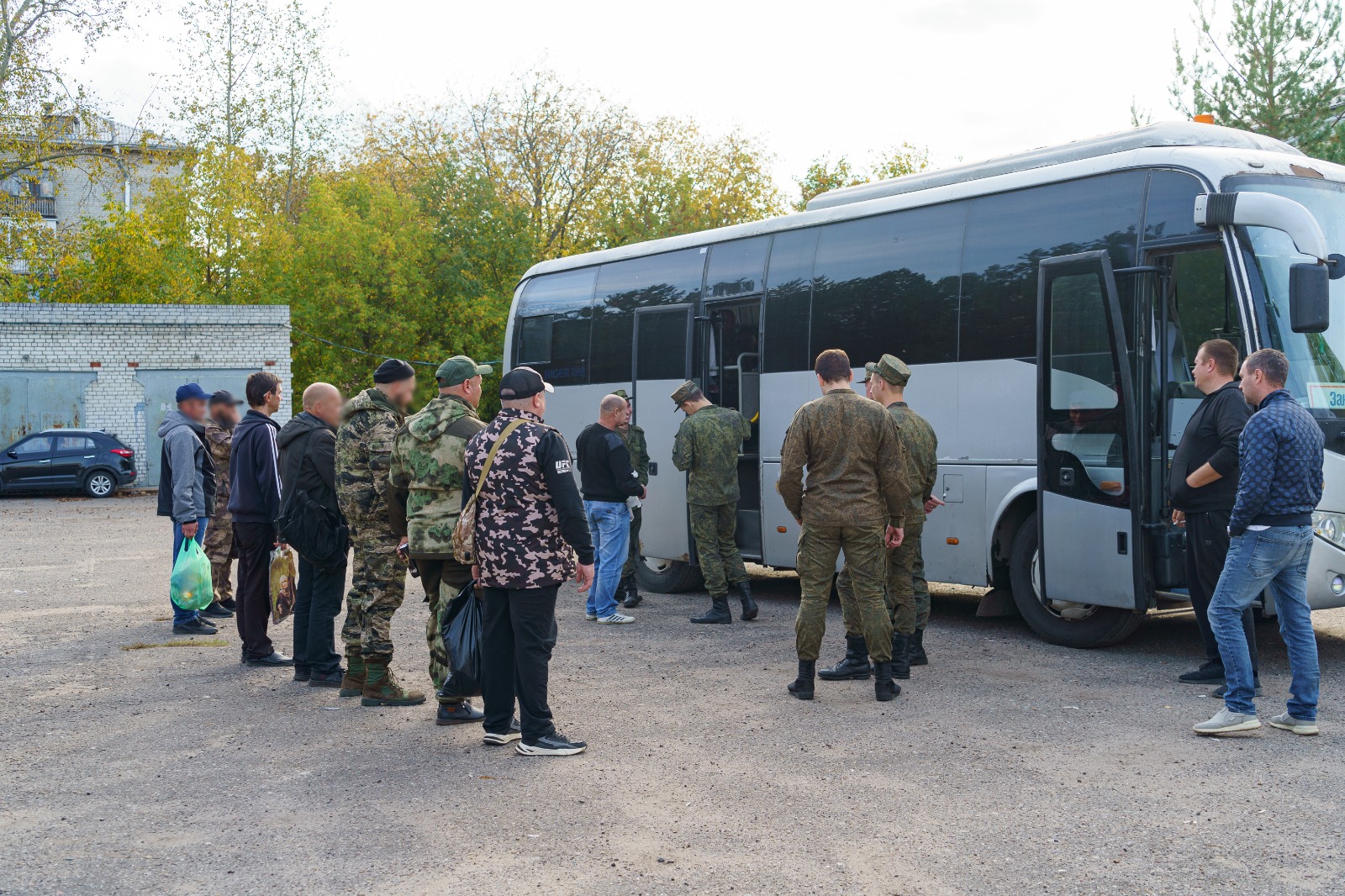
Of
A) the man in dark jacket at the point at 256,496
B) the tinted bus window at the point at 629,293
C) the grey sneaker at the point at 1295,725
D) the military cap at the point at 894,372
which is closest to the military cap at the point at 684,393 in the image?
the tinted bus window at the point at 629,293

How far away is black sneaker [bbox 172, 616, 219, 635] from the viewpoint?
9961 millimetres

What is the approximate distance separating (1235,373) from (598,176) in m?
36.6

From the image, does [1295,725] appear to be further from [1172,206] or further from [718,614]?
[718,614]

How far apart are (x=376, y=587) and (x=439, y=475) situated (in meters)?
1.04

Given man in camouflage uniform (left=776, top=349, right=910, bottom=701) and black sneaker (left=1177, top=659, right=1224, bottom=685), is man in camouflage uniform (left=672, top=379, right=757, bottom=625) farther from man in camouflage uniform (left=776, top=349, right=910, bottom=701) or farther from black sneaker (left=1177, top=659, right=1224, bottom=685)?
black sneaker (left=1177, top=659, right=1224, bottom=685)

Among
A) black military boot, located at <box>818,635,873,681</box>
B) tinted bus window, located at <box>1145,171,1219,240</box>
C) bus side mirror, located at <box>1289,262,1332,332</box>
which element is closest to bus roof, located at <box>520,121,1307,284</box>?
tinted bus window, located at <box>1145,171,1219,240</box>

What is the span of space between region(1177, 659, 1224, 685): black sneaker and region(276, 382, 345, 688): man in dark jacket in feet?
17.9

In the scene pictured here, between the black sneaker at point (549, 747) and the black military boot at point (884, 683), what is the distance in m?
2.01

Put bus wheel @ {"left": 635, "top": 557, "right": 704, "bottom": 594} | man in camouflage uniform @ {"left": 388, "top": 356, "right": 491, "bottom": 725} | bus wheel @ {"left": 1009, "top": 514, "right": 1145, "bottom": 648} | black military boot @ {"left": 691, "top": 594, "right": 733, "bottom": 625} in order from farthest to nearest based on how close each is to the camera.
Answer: bus wheel @ {"left": 635, "top": 557, "right": 704, "bottom": 594} < black military boot @ {"left": 691, "top": 594, "right": 733, "bottom": 625} < bus wheel @ {"left": 1009, "top": 514, "right": 1145, "bottom": 648} < man in camouflage uniform @ {"left": 388, "top": 356, "right": 491, "bottom": 725}

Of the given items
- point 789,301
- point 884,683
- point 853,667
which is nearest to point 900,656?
point 853,667

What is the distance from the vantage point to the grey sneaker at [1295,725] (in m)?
6.15

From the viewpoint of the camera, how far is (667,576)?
41.8 feet

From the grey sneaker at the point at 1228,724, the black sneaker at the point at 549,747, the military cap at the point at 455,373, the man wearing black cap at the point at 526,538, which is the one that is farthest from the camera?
the military cap at the point at 455,373

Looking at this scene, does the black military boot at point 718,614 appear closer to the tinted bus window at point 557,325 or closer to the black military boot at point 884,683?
the black military boot at point 884,683
